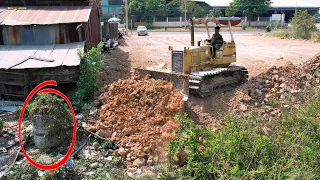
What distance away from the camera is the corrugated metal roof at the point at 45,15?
48.9ft

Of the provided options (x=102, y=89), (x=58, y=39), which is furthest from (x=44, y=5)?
(x=102, y=89)

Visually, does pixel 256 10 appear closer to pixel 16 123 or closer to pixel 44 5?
pixel 44 5

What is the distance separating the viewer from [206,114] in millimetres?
10852

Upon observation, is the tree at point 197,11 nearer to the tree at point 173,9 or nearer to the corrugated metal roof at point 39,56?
the tree at point 173,9

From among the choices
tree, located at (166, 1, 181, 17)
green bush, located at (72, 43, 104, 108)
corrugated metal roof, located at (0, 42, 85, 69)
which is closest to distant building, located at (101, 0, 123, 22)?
tree, located at (166, 1, 181, 17)

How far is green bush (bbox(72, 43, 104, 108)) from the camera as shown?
39.4 feet

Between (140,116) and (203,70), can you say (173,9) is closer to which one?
(203,70)

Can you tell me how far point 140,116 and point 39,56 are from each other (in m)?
5.40

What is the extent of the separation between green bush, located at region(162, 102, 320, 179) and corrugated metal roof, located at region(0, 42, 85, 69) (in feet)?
18.6

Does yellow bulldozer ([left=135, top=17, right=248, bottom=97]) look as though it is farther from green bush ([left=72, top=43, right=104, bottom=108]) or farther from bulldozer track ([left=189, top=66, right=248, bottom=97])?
green bush ([left=72, top=43, right=104, bottom=108])

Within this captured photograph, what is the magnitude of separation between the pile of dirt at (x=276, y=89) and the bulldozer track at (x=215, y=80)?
0.44m

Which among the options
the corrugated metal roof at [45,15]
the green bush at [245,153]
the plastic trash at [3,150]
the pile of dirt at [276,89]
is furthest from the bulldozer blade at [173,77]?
the plastic trash at [3,150]

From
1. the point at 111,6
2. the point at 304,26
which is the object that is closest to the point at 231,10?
the point at 111,6

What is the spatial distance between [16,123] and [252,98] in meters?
7.98
